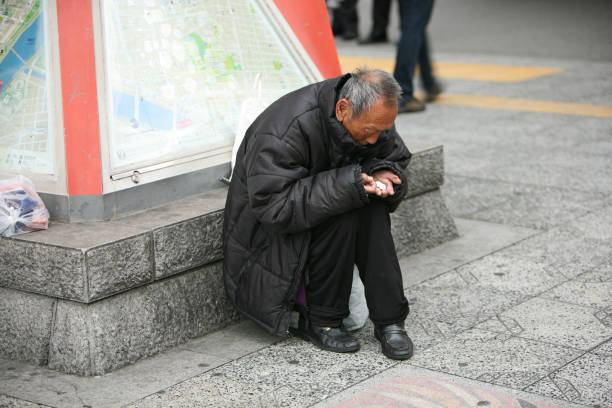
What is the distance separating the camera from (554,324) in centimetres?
389

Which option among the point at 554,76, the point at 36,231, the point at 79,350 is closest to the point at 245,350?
the point at 79,350

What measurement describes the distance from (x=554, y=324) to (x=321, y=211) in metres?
1.16

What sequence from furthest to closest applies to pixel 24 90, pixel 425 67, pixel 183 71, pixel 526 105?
pixel 425 67 < pixel 526 105 < pixel 183 71 < pixel 24 90

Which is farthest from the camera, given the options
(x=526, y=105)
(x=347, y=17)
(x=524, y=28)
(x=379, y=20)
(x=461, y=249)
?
(x=347, y=17)

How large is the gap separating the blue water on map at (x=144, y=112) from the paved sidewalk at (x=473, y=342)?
90cm

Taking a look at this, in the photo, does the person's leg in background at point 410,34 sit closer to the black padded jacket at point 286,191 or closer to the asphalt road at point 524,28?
the asphalt road at point 524,28

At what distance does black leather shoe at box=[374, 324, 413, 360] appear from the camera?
3592 millimetres

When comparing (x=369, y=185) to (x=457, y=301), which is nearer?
(x=369, y=185)

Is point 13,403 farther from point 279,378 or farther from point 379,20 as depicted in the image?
point 379,20

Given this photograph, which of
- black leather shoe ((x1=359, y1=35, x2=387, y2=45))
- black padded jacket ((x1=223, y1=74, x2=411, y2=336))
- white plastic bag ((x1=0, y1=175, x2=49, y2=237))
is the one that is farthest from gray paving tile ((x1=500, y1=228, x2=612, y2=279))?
black leather shoe ((x1=359, y1=35, x2=387, y2=45))

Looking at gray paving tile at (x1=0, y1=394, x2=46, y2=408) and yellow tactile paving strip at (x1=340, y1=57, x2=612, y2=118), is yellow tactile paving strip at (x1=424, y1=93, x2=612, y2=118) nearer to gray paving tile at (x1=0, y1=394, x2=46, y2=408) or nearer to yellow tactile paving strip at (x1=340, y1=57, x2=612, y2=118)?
yellow tactile paving strip at (x1=340, y1=57, x2=612, y2=118)

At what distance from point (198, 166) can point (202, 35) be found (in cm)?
58

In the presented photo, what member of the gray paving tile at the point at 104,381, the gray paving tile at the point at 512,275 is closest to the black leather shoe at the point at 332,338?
the gray paving tile at the point at 104,381

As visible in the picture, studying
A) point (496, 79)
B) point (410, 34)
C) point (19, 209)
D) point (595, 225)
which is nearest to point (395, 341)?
point (19, 209)
